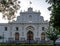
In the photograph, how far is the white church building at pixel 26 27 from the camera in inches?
2795

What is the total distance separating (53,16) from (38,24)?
50.0m

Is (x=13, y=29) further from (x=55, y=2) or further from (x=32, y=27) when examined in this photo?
(x=55, y=2)

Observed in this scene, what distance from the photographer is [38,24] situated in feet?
234

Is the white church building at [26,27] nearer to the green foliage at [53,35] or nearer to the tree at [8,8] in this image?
the green foliage at [53,35]

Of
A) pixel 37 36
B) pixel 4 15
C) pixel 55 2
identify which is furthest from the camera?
pixel 37 36

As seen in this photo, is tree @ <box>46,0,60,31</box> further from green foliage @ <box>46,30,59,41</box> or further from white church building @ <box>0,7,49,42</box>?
white church building @ <box>0,7,49,42</box>

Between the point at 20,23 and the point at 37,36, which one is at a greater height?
the point at 20,23

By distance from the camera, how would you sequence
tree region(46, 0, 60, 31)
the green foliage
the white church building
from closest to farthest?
1. tree region(46, 0, 60, 31)
2. the green foliage
3. the white church building

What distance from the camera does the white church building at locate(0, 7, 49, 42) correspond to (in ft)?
233

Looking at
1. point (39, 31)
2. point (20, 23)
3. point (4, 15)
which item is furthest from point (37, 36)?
point (4, 15)

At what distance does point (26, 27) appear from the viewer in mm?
71250

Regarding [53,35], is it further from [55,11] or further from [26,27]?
[55,11]

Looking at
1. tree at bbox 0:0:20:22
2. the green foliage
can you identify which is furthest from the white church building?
tree at bbox 0:0:20:22

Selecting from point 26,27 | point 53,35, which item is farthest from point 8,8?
point 26,27
